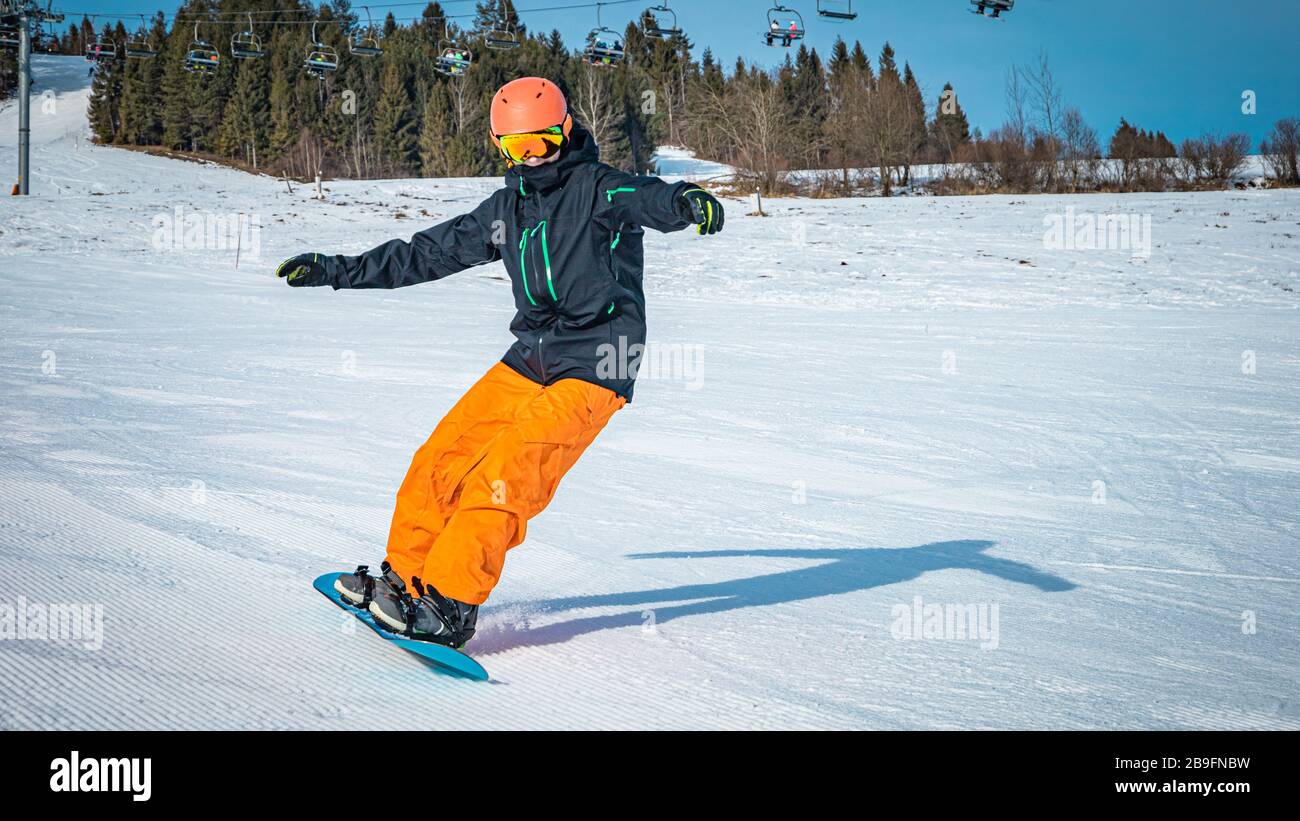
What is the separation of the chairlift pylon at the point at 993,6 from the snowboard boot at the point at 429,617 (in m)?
24.6

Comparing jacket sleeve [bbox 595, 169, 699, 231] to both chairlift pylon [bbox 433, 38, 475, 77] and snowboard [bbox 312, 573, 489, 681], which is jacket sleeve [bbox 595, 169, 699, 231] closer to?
snowboard [bbox 312, 573, 489, 681]

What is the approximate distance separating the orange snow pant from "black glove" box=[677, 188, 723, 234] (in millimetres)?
574

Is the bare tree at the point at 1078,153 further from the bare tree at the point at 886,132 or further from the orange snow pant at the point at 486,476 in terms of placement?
the orange snow pant at the point at 486,476

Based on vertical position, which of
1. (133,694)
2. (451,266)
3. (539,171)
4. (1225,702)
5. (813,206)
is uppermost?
(813,206)

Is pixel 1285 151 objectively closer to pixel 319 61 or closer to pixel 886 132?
pixel 886 132

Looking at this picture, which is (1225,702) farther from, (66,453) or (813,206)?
(813,206)

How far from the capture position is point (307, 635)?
3.13 metres

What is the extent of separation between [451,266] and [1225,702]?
267 cm

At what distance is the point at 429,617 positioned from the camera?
2941mm

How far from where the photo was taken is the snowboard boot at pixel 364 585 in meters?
3.07

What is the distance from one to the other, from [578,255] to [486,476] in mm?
706

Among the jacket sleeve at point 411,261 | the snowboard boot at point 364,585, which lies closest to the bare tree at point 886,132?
the jacket sleeve at point 411,261

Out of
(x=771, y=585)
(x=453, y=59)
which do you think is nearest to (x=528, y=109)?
(x=771, y=585)

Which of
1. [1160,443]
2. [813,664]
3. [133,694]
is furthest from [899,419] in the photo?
[133,694]
